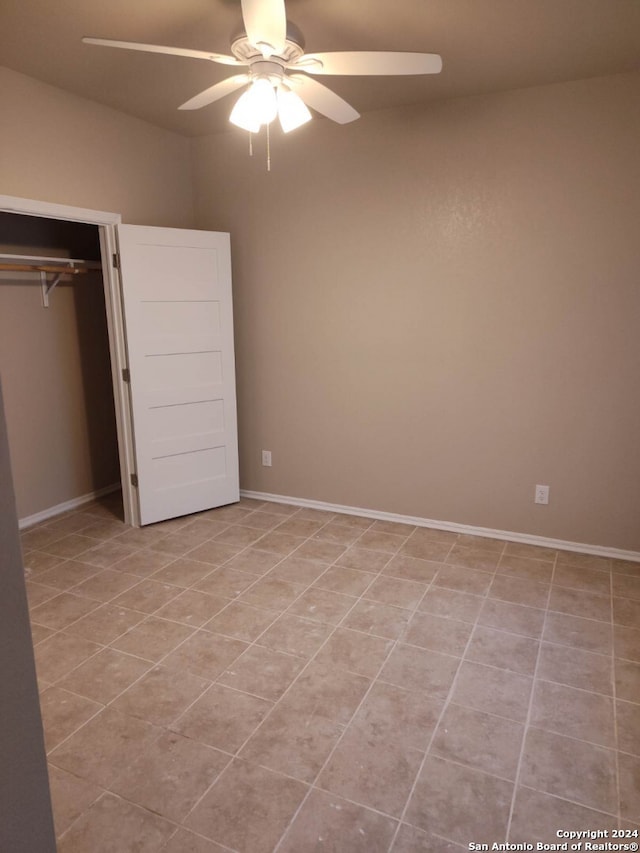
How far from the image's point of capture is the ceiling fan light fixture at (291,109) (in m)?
2.41

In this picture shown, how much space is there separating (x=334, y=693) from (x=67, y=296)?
3354 mm

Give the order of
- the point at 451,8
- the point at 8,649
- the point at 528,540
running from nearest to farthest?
the point at 8,649 < the point at 451,8 < the point at 528,540

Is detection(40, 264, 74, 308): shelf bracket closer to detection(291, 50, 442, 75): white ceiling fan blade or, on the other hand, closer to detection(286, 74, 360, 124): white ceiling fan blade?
detection(286, 74, 360, 124): white ceiling fan blade

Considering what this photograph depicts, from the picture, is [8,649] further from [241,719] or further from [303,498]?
[303,498]

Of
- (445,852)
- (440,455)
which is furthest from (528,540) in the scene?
(445,852)

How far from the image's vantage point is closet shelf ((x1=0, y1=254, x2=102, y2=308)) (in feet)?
11.8

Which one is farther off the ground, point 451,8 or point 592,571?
point 451,8

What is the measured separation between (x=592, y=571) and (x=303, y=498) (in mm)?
2026

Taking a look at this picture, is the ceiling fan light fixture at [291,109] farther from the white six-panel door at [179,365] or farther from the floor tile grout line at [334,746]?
the floor tile grout line at [334,746]

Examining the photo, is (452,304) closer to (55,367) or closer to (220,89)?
(220,89)

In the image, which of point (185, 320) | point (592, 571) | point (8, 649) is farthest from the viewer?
point (185, 320)

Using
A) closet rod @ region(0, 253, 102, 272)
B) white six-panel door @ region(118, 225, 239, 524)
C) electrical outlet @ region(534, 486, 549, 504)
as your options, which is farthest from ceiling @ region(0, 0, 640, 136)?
electrical outlet @ region(534, 486, 549, 504)

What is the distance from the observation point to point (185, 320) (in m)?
3.85

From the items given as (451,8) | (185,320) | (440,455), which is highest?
(451,8)
